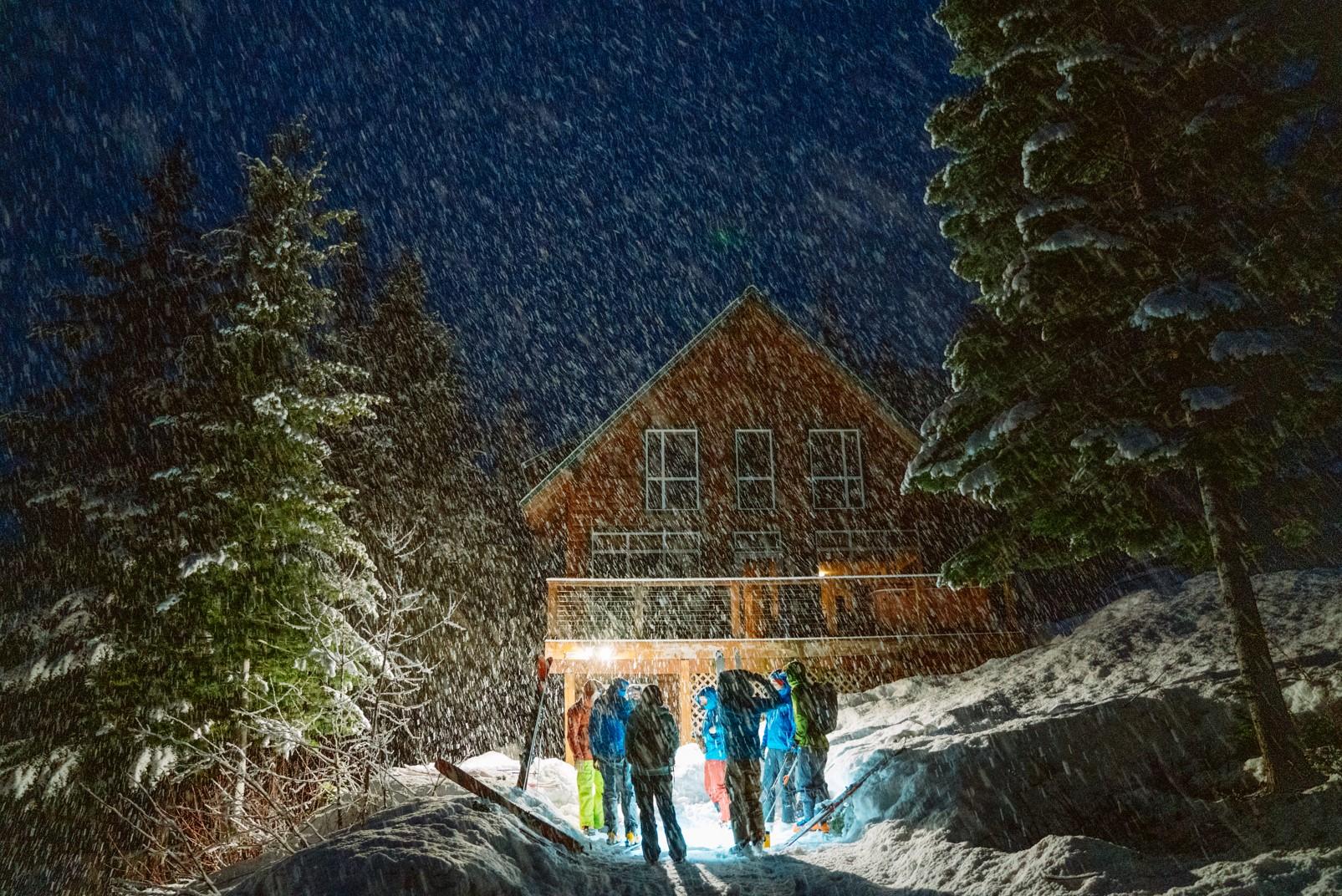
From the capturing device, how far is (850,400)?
69.3ft

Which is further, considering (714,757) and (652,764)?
(714,757)

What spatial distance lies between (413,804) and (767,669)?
392 inches

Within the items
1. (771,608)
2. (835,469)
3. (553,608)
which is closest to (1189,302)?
(771,608)

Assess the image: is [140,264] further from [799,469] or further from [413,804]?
[799,469]

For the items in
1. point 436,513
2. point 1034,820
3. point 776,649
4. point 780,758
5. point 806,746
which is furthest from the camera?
point 436,513

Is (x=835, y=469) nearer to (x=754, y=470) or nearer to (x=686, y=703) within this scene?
(x=754, y=470)

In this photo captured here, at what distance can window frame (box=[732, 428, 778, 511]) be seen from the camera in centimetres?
2058

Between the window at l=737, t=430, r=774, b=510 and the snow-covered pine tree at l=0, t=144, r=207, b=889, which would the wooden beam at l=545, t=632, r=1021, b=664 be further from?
the snow-covered pine tree at l=0, t=144, r=207, b=889

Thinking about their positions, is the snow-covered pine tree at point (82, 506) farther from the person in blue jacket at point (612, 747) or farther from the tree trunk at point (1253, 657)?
the tree trunk at point (1253, 657)

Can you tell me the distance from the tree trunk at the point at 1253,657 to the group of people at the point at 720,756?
3820mm

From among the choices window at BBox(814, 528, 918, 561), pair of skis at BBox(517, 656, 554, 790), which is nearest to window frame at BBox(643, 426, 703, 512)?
window at BBox(814, 528, 918, 561)

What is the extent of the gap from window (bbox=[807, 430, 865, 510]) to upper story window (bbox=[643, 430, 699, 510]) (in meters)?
2.91

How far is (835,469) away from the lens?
20938 millimetres

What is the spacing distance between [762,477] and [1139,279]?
45.3 ft
